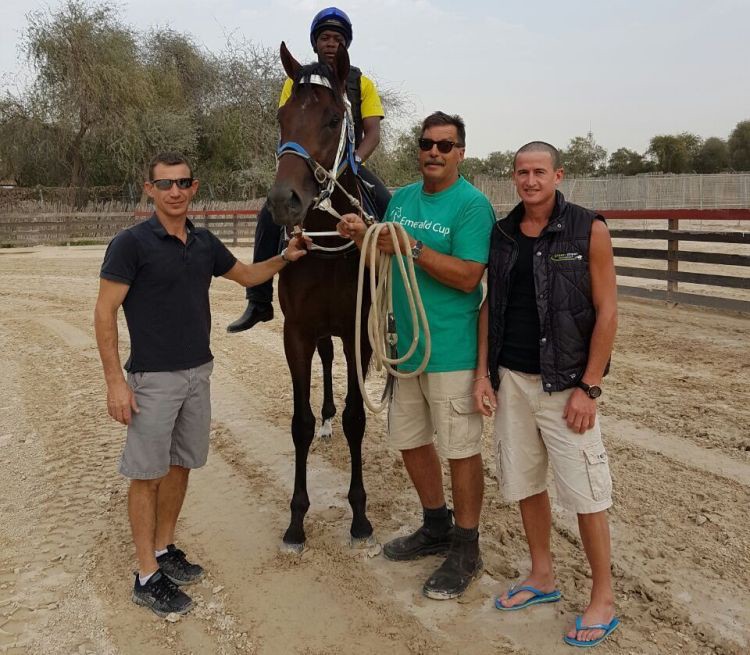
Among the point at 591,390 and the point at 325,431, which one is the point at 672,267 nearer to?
the point at 325,431

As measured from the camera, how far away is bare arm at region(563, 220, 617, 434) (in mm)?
2469

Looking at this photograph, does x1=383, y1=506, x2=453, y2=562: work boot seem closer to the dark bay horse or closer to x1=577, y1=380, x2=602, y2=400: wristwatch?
the dark bay horse

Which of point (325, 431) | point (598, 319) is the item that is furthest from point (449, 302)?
point (325, 431)

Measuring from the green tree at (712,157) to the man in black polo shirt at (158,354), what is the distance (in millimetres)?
52936

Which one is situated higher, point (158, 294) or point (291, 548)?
point (158, 294)

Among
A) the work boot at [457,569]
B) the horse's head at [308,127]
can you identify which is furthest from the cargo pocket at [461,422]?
the horse's head at [308,127]

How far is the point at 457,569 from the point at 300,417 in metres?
1.23

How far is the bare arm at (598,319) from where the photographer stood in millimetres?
2469

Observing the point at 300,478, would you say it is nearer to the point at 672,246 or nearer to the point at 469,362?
the point at 469,362

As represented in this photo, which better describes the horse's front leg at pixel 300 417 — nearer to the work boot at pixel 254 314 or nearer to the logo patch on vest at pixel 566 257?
the work boot at pixel 254 314

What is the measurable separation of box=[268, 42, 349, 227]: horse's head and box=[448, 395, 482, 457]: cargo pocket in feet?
3.59

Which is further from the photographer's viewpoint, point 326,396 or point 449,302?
point 326,396

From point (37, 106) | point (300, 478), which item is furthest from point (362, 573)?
point (37, 106)

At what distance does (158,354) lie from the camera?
2863mm
